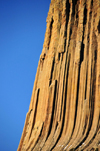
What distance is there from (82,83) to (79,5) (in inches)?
350

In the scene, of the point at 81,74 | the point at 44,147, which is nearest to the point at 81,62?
the point at 81,74

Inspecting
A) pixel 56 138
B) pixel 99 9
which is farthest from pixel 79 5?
pixel 56 138

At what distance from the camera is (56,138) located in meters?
18.8

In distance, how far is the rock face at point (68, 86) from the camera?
18656 mm

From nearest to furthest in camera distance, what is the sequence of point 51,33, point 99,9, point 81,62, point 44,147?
→ point 44,147, point 81,62, point 99,9, point 51,33

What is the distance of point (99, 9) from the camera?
938 inches

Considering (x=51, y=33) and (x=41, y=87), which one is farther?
(x=51, y=33)

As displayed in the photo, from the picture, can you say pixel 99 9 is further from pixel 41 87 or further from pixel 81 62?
pixel 41 87

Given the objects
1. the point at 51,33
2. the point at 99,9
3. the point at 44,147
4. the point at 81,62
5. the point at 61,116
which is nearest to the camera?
the point at 44,147

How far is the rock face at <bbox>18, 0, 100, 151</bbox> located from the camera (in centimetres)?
1866

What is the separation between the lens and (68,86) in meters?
21.0

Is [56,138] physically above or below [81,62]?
below

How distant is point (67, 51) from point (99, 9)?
513 cm

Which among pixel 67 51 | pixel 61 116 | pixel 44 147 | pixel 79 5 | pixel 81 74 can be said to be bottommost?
pixel 44 147
